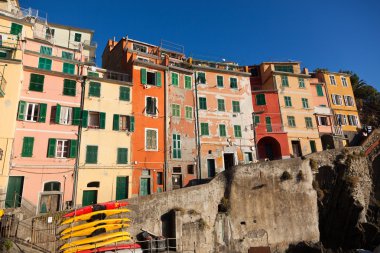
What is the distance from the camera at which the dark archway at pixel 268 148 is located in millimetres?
34138

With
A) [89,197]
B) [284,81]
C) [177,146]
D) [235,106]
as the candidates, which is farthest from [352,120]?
[89,197]

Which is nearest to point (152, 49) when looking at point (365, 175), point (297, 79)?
point (297, 79)

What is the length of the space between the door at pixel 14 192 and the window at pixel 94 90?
9.41 m

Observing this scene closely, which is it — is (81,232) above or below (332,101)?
below

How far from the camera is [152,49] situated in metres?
33.1

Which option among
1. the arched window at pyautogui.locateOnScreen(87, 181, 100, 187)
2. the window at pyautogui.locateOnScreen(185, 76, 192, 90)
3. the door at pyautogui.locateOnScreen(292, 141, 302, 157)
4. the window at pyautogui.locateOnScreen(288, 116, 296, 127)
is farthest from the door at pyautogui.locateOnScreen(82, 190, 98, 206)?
the window at pyautogui.locateOnScreen(288, 116, 296, 127)

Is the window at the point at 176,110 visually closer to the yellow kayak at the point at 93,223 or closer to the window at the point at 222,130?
the window at the point at 222,130

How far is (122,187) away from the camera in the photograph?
24.3 metres

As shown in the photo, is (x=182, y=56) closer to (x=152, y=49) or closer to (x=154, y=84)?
(x=152, y=49)

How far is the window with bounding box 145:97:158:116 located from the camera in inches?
1089

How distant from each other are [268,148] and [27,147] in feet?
89.5

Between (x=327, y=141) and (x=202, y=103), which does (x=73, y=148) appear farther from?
(x=327, y=141)

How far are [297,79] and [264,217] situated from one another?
21928 mm

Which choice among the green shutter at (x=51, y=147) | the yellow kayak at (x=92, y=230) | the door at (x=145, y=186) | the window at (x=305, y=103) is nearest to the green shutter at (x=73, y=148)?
the green shutter at (x=51, y=147)
